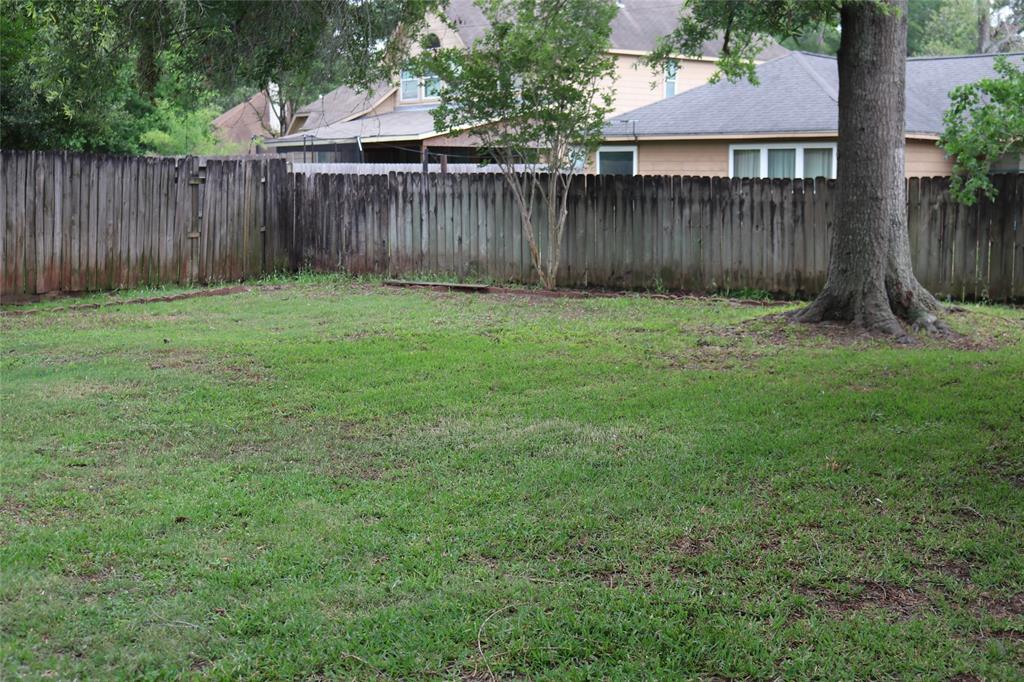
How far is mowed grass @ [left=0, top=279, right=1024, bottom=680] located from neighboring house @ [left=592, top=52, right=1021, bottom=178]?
10.3 metres

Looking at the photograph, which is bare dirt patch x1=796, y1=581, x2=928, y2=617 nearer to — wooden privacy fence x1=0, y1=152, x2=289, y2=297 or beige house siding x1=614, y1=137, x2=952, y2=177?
wooden privacy fence x1=0, y1=152, x2=289, y2=297

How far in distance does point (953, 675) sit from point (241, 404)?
17.9 ft

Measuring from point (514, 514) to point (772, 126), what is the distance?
15762 millimetres

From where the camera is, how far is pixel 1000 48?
1353 inches

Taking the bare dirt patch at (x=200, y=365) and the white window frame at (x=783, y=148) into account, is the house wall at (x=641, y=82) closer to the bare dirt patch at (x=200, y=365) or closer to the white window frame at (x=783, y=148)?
the white window frame at (x=783, y=148)

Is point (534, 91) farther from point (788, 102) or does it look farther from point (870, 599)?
point (870, 599)

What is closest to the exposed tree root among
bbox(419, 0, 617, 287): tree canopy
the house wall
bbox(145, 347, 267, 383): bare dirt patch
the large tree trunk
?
the large tree trunk

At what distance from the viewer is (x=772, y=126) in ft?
64.5

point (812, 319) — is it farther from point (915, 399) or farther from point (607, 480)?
point (607, 480)

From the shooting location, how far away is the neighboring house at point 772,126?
19594 millimetres

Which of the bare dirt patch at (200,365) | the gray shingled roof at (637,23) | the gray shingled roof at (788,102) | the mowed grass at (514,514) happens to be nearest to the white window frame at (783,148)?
the gray shingled roof at (788,102)

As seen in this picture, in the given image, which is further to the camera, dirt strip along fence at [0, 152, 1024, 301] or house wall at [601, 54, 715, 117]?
house wall at [601, 54, 715, 117]

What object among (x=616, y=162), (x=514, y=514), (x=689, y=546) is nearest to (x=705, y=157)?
(x=616, y=162)

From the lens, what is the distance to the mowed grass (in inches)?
158
